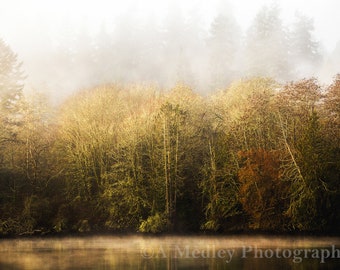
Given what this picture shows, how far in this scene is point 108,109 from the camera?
67750 mm

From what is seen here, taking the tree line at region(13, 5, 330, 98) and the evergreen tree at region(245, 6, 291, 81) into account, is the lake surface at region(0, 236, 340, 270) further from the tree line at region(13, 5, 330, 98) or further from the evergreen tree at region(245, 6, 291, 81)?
the evergreen tree at region(245, 6, 291, 81)

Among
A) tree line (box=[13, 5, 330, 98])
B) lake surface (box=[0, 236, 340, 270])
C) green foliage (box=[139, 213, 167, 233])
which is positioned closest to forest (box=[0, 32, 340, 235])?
green foliage (box=[139, 213, 167, 233])

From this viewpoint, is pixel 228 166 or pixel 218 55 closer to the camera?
pixel 228 166

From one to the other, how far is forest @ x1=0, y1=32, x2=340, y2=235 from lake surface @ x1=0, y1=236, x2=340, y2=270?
3.62m

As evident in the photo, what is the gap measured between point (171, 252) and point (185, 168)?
1630 centimetres

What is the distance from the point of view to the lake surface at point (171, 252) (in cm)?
3681

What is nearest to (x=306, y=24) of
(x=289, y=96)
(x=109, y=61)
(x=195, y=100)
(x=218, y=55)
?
(x=218, y=55)

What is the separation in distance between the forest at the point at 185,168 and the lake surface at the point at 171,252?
362cm

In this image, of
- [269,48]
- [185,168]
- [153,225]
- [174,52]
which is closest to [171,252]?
[153,225]

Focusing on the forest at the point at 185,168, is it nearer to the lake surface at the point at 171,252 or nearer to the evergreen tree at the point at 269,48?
the lake surface at the point at 171,252

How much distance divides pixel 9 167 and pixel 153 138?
18049 mm

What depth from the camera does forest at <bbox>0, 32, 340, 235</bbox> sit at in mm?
49188

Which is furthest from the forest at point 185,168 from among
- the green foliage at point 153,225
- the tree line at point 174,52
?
the tree line at point 174,52

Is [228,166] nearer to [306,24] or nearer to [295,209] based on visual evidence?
[295,209]
